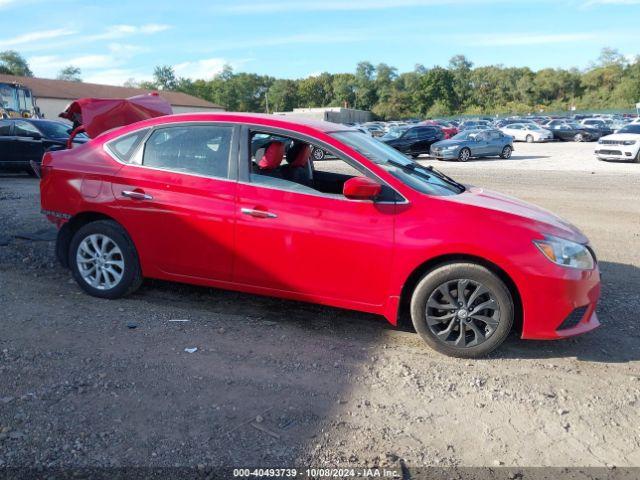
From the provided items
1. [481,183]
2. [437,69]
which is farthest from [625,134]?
[437,69]

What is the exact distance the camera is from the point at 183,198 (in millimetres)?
4711

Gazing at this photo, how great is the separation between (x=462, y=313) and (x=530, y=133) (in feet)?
132

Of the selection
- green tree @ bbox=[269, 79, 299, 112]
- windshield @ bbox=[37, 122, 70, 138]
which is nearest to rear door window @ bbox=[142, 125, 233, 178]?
windshield @ bbox=[37, 122, 70, 138]

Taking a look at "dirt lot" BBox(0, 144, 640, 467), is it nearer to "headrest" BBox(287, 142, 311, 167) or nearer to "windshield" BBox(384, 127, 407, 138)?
"headrest" BBox(287, 142, 311, 167)

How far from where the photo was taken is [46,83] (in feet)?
217

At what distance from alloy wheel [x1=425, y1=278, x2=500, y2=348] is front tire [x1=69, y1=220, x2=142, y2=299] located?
266 centimetres

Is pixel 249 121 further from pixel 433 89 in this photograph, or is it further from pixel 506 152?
pixel 433 89

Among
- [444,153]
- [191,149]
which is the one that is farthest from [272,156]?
[444,153]

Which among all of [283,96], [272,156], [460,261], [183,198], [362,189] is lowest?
[460,261]

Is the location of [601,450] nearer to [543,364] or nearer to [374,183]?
[543,364]

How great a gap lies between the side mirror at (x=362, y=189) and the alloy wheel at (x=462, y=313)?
0.85m

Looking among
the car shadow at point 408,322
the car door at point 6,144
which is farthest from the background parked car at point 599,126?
the car shadow at point 408,322

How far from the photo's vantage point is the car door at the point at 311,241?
4223 mm

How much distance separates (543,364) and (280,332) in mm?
2037
